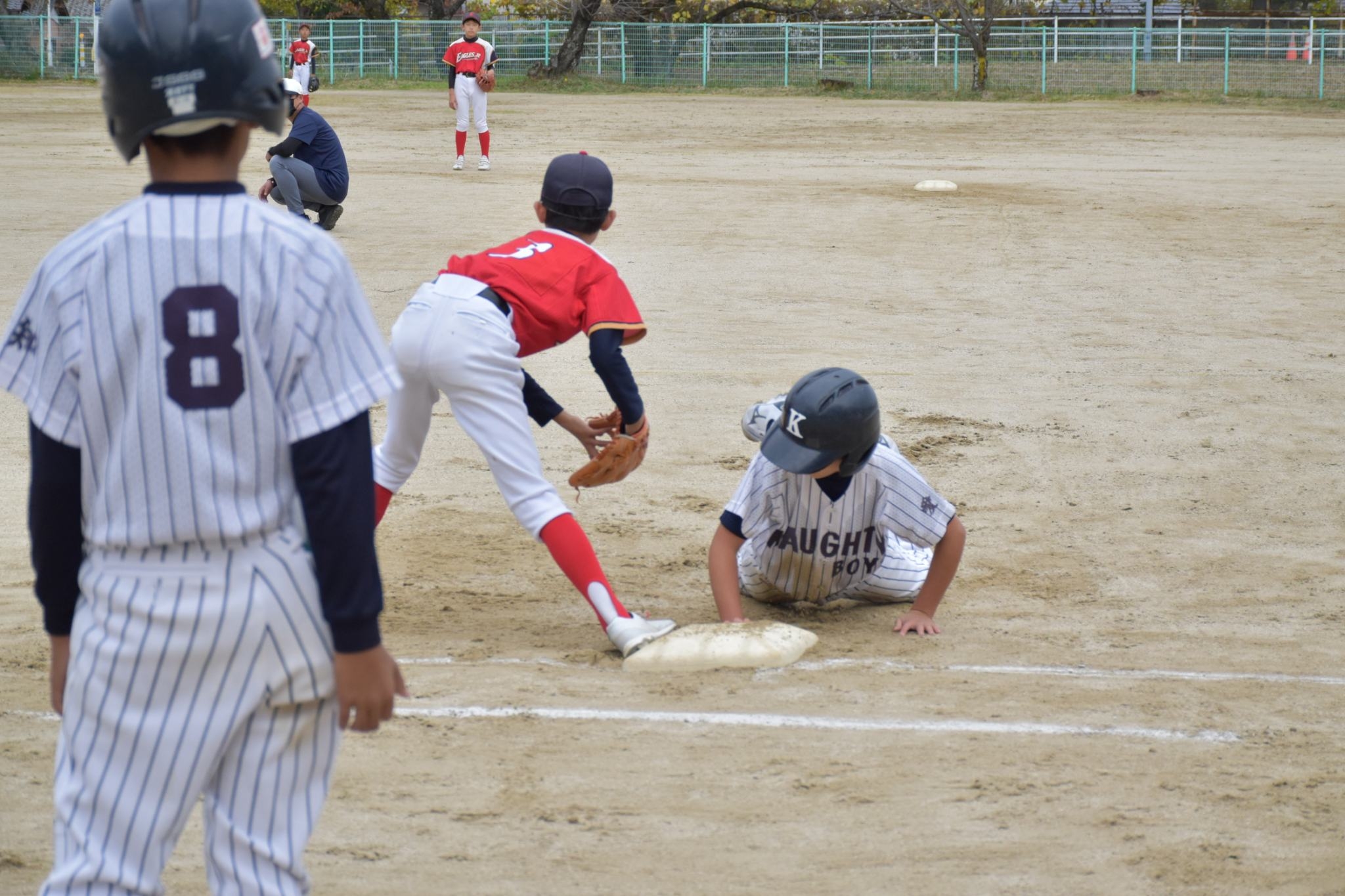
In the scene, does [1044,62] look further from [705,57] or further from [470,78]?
[470,78]

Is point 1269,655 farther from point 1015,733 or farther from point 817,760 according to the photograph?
point 817,760

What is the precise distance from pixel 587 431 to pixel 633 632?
0.80 metres

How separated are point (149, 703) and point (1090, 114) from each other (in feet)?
80.6

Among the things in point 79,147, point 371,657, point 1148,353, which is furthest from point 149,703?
point 79,147

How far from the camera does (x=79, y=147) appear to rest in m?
18.3

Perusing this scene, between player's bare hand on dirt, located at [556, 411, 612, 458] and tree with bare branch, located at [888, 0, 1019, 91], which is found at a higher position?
tree with bare branch, located at [888, 0, 1019, 91]

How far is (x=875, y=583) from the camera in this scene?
4.93 meters

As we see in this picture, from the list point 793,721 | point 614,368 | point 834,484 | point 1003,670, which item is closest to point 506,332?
point 614,368

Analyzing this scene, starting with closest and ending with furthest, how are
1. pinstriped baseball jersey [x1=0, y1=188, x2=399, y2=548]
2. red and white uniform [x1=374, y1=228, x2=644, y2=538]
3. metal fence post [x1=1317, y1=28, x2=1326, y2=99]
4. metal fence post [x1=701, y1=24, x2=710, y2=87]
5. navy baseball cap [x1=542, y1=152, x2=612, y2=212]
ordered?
pinstriped baseball jersey [x1=0, y1=188, x2=399, y2=548]
red and white uniform [x1=374, y1=228, x2=644, y2=538]
navy baseball cap [x1=542, y1=152, x2=612, y2=212]
metal fence post [x1=1317, y1=28, x2=1326, y2=99]
metal fence post [x1=701, y1=24, x2=710, y2=87]

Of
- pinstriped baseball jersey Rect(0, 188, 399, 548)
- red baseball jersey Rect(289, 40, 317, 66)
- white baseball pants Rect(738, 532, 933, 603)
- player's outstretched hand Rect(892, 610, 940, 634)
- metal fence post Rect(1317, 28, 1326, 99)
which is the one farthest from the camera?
metal fence post Rect(1317, 28, 1326, 99)

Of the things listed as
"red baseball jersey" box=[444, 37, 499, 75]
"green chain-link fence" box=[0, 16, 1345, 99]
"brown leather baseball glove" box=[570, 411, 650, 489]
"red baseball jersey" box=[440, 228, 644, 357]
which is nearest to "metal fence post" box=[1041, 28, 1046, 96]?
"green chain-link fence" box=[0, 16, 1345, 99]

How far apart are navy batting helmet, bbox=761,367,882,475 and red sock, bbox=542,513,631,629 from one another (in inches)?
24.6

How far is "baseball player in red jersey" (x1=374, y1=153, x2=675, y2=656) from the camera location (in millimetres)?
4152

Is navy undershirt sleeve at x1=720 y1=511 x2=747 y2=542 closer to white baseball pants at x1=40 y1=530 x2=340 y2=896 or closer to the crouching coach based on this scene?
white baseball pants at x1=40 y1=530 x2=340 y2=896
